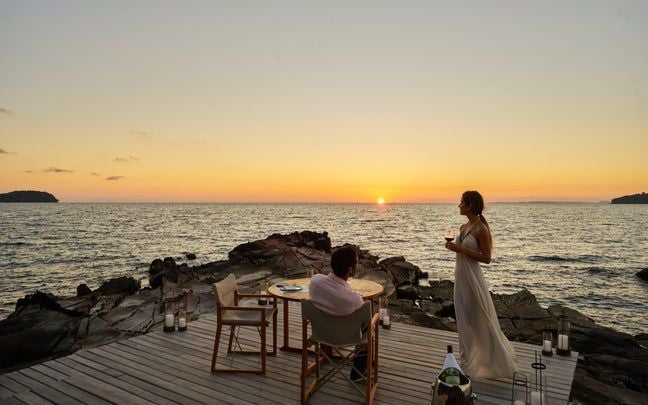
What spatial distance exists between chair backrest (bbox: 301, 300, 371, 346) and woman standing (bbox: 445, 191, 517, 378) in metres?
1.70

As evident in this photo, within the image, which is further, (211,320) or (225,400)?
(211,320)

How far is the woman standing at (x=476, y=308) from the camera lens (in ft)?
17.7

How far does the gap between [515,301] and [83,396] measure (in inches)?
587

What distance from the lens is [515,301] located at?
1602 centimetres

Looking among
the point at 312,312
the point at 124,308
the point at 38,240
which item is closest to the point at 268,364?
the point at 312,312

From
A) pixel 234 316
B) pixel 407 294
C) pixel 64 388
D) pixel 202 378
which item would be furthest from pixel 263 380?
pixel 407 294

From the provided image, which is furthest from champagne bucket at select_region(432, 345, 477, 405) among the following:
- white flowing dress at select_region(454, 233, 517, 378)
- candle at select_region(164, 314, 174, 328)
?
candle at select_region(164, 314, 174, 328)

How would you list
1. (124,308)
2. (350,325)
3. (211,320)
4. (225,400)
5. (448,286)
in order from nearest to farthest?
(350,325)
(225,400)
(211,320)
(124,308)
(448,286)

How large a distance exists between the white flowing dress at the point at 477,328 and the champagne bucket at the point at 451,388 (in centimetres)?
191

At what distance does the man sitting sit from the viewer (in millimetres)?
4469

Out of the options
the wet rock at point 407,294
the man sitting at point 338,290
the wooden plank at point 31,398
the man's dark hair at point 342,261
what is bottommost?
the wet rock at point 407,294

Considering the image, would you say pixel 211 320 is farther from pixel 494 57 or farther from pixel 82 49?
pixel 494 57

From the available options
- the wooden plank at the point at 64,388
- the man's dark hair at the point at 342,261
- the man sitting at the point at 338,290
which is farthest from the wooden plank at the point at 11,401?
the man's dark hair at the point at 342,261

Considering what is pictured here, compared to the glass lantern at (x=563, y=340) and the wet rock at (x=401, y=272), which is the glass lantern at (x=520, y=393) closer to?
the glass lantern at (x=563, y=340)
